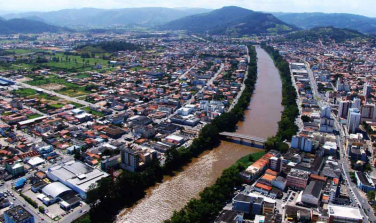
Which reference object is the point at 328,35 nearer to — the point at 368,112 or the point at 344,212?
the point at 368,112

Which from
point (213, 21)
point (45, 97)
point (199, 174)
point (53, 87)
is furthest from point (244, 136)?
point (213, 21)

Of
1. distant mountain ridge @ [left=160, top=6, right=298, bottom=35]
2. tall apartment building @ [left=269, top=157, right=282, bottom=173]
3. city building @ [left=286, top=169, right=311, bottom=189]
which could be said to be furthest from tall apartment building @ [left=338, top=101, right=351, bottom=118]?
distant mountain ridge @ [left=160, top=6, right=298, bottom=35]

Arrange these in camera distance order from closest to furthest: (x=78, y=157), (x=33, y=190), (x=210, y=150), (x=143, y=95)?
1. (x=33, y=190)
2. (x=78, y=157)
3. (x=210, y=150)
4. (x=143, y=95)

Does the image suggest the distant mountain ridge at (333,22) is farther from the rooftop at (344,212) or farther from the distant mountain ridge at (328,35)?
the rooftop at (344,212)

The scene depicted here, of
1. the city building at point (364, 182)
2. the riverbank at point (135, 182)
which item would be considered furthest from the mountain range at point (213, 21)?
the city building at point (364, 182)

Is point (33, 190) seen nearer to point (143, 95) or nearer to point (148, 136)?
point (148, 136)

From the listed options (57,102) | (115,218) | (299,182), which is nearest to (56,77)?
(57,102)
